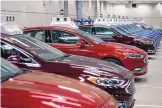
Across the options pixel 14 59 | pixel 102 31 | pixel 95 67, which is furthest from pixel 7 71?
pixel 102 31

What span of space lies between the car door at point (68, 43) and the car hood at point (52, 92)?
5224 mm

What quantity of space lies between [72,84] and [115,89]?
82.9 inches

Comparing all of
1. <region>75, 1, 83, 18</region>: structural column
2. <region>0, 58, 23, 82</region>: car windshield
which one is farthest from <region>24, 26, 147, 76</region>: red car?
<region>75, 1, 83, 18</region>: structural column

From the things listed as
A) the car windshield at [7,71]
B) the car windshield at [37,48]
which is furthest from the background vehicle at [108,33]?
the car windshield at [7,71]

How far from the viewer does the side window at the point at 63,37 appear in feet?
29.3

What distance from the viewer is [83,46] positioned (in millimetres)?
8844

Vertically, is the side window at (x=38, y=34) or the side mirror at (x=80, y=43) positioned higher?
the side window at (x=38, y=34)

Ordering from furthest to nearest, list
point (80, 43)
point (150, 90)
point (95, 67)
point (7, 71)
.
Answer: point (80, 43)
point (150, 90)
point (95, 67)
point (7, 71)

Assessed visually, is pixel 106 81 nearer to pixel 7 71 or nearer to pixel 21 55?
pixel 21 55

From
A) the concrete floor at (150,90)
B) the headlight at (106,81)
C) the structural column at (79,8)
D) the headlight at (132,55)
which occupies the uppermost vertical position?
the structural column at (79,8)

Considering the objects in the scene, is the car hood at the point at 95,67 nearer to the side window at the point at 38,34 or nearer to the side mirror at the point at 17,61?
the side mirror at the point at 17,61

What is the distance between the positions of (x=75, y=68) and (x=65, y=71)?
179 millimetres

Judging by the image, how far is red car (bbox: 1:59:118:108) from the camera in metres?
2.78

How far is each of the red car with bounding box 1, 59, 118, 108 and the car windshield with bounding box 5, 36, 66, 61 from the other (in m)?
2.18
